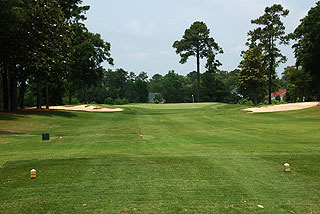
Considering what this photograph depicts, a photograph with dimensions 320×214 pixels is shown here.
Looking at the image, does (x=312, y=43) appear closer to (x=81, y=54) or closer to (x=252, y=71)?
(x=252, y=71)

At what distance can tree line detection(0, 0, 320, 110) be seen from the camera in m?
29.9

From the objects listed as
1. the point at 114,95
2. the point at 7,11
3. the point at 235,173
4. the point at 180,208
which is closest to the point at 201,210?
the point at 180,208

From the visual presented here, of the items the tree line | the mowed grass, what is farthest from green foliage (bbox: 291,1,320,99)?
the mowed grass

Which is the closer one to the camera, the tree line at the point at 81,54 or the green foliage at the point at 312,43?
the tree line at the point at 81,54

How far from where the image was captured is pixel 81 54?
44938 mm

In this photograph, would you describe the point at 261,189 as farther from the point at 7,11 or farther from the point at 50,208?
the point at 7,11

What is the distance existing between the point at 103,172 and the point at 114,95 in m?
88.0

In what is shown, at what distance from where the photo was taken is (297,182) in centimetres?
688

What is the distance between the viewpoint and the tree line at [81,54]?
29.9m

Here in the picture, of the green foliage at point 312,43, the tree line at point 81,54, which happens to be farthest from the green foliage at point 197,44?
the green foliage at point 312,43

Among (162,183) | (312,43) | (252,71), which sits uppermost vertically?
(312,43)

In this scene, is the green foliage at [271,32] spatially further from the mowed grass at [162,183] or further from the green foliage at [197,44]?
the mowed grass at [162,183]

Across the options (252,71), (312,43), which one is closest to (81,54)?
(312,43)

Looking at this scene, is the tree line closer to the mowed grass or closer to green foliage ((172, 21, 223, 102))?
green foliage ((172, 21, 223, 102))
